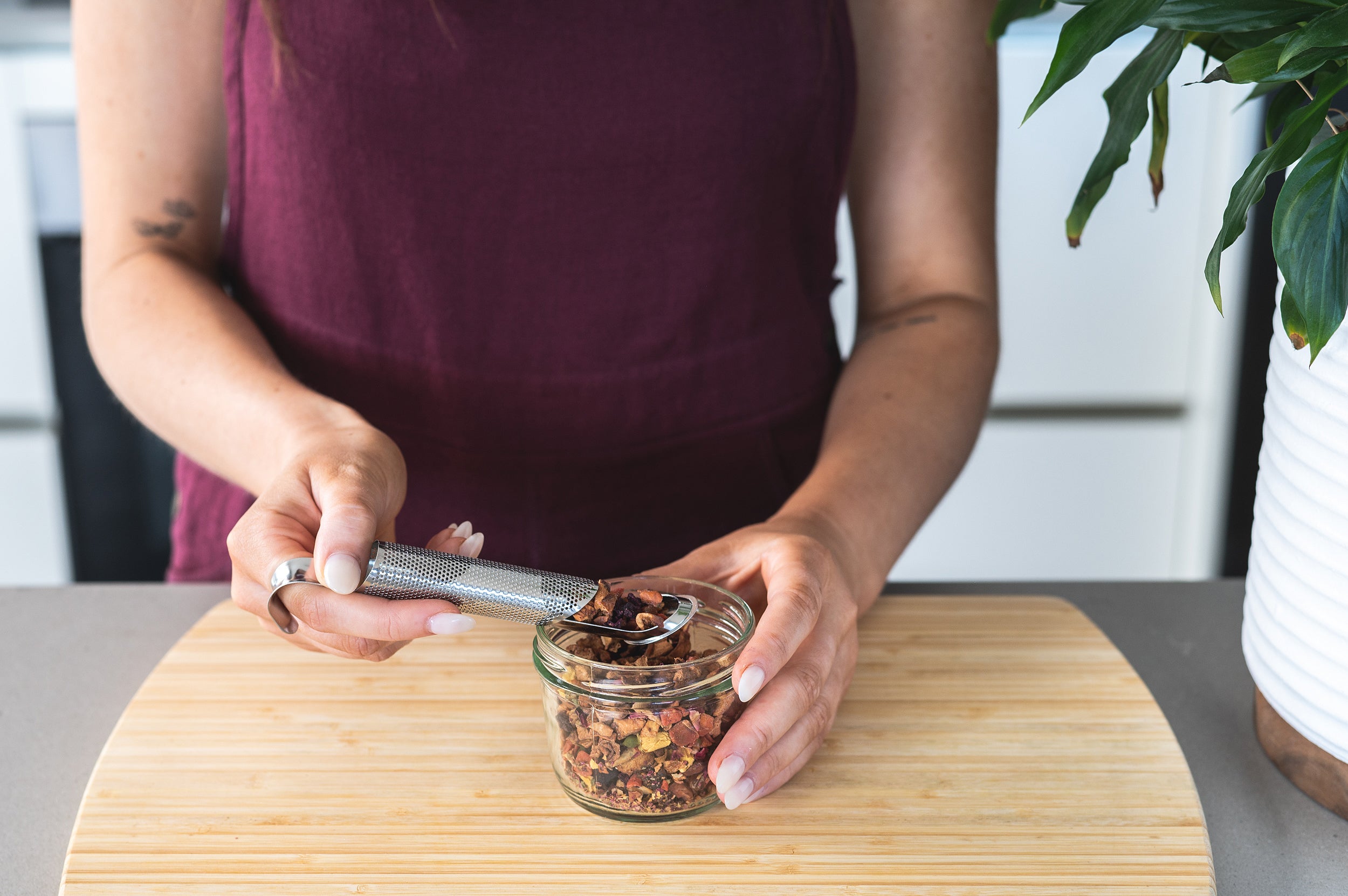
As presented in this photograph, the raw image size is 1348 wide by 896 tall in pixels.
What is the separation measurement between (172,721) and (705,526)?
0.46 metres

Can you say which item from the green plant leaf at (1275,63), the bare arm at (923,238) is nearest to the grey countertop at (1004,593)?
the bare arm at (923,238)

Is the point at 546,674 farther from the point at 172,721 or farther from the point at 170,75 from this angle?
the point at 170,75

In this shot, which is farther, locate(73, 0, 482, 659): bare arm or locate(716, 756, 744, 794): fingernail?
locate(73, 0, 482, 659): bare arm

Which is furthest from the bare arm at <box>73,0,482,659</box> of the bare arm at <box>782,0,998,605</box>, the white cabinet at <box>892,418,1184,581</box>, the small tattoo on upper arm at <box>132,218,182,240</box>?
the white cabinet at <box>892,418,1184,581</box>

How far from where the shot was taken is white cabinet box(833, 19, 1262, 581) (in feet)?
5.94

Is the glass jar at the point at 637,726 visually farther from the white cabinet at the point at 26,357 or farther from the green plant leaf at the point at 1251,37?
the white cabinet at the point at 26,357

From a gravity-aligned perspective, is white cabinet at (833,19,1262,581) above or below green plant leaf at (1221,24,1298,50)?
below

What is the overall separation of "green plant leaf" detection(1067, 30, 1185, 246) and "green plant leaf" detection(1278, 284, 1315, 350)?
0.40 ft

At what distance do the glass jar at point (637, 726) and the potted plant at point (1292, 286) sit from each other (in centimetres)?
28

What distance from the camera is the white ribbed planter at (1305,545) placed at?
525 millimetres

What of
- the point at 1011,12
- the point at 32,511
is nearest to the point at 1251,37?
the point at 1011,12

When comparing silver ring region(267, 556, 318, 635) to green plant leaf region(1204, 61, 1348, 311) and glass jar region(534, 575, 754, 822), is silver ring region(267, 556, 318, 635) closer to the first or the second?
glass jar region(534, 575, 754, 822)

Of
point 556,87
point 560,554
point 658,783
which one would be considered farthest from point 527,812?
point 556,87

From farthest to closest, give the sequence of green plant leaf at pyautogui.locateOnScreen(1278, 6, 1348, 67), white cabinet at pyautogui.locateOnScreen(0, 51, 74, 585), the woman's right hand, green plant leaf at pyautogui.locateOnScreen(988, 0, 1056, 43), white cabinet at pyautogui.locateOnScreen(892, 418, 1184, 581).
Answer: white cabinet at pyautogui.locateOnScreen(892, 418, 1184, 581), white cabinet at pyautogui.locateOnScreen(0, 51, 74, 585), green plant leaf at pyautogui.locateOnScreen(988, 0, 1056, 43), the woman's right hand, green plant leaf at pyautogui.locateOnScreen(1278, 6, 1348, 67)
